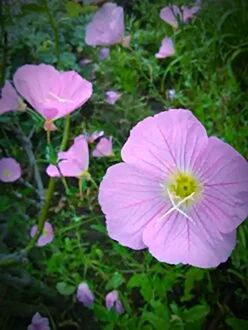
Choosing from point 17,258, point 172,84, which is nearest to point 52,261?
point 17,258

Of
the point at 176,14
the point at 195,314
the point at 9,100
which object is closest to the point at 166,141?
the point at 9,100

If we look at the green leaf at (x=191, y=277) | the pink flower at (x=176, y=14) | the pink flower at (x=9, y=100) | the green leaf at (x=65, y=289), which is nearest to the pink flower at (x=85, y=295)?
the green leaf at (x=65, y=289)

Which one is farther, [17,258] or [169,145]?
[17,258]

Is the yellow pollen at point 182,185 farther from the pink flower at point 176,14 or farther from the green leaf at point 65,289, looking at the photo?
the pink flower at point 176,14

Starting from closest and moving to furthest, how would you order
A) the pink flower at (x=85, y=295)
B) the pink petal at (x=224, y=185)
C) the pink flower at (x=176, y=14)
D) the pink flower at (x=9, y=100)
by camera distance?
the pink petal at (x=224, y=185) < the pink flower at (x=9, y=100) < the pink flower at (x=85, y=295) < the pink flower at (x=176, y=14)

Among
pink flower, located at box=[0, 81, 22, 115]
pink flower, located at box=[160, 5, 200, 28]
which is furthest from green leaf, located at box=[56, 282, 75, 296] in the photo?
pink flower, located at box=[160, 5, 200, 28]

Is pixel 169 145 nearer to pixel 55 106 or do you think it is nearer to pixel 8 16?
pixel 55 106
